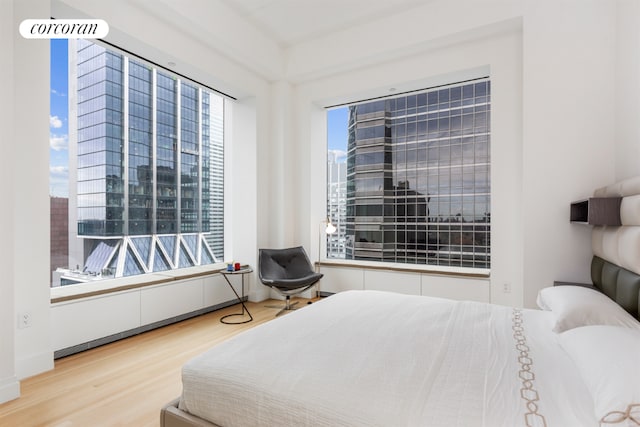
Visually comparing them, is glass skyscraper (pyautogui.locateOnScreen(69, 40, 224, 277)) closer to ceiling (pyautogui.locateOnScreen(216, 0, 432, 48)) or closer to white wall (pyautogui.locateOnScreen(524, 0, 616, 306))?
ceiling (pyautogui.locateOnScreen(216, 0, 432, 48))

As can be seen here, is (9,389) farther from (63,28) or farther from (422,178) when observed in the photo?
(422,178)

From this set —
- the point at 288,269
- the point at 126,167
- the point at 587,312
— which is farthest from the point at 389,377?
the point at 126,167

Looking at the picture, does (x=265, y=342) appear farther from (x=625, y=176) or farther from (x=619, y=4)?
(x=619, y=4)

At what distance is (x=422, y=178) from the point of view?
451 cm

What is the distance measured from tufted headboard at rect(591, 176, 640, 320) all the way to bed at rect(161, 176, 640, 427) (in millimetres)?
21

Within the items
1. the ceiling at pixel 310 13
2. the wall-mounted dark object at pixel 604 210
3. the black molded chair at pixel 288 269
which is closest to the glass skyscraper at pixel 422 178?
the black molded chair at pixel 288 269

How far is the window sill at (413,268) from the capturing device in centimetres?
385

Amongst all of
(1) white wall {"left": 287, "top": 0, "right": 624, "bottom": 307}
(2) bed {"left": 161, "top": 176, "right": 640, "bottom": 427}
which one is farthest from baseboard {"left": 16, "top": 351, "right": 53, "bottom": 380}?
(1) white wall {"left": 287, "top": 0, "right": 624, "bottom": 307}

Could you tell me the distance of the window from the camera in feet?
10.3

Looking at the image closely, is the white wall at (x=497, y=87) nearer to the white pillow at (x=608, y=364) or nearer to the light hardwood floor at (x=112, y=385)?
the white pillow at (x=608, y=364)

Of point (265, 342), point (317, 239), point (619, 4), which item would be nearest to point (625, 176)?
point (619, 4)

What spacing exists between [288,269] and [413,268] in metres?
1.62

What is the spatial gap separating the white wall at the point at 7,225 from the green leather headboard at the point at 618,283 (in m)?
3.77

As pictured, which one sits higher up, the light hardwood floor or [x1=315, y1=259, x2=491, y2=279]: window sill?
[x1=315, y1=259, x2=491, y2=279]: window sill
